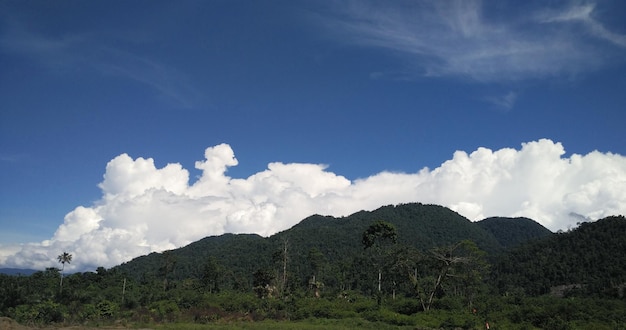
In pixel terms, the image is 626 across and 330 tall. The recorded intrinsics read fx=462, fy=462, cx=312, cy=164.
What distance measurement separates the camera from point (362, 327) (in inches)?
1636

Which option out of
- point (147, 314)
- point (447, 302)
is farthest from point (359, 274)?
point (147, 314)

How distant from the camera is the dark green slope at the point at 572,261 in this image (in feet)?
327

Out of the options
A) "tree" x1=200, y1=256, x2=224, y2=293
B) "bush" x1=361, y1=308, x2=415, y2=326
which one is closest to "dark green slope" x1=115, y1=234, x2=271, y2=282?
"tree" x1=200, y1=256, x2=224, y2=293

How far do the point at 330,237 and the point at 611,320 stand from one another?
512 feet

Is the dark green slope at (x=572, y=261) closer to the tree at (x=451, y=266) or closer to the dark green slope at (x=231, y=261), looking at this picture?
the tree at (x=451, y=266)

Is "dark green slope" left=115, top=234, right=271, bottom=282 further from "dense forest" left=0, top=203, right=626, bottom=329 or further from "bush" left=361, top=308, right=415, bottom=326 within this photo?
"bush" left=361, top=308, right=415, bottom=326

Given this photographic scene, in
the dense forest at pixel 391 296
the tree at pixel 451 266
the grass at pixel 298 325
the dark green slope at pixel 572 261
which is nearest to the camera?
the grass at pixel 298 325

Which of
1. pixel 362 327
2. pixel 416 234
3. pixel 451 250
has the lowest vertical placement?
pixel 362 327

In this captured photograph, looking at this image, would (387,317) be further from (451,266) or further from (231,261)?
(231,261)

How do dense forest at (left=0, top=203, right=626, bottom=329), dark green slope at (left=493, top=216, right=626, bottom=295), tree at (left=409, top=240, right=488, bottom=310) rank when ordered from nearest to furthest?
dense forest at (left=0, top=203, right=626, bottom=329) → tree at (left=409, top=240, right=488, bottom=310) → dark green slope at (left=493, top=216, right=626, bottom=295)

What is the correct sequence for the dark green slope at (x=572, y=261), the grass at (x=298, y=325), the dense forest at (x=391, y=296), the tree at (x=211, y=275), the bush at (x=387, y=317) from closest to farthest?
the grass at (x=298, y=325) → the dense forest at (x=391, y=296) → the bush at (x=387, y=317) → the tree at (x=211, y=275) → the dark green slope at (x=572, y=261)

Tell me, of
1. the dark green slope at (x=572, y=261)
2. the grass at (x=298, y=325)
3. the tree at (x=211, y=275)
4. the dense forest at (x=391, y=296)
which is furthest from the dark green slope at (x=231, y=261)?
the grass at (x=298, y=325)

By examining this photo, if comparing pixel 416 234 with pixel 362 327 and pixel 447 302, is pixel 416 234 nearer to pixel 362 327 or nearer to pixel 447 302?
pixel 447 302

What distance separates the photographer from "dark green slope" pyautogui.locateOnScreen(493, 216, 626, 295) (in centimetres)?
9978
